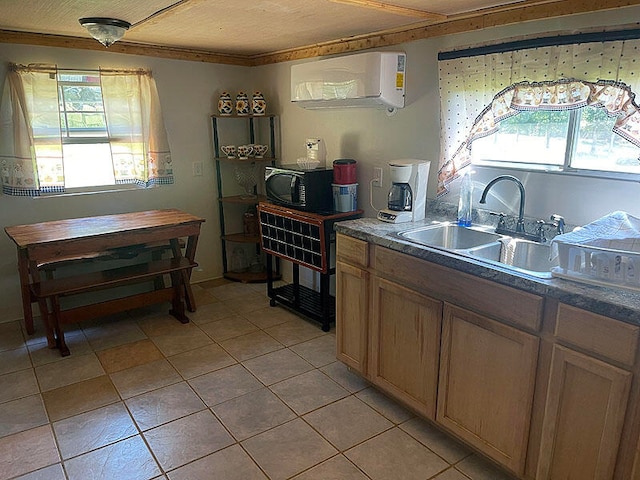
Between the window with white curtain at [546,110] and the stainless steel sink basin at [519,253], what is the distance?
387 mm

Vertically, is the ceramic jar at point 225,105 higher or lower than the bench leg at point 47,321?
higher

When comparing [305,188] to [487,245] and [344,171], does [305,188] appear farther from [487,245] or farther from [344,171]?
[487,245]

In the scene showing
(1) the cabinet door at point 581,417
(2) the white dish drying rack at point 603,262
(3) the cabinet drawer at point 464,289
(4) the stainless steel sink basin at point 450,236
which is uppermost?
(2) the white dish drying rack at point 603,262

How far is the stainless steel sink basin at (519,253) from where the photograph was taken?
7.17 ft

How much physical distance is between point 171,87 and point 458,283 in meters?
2.97

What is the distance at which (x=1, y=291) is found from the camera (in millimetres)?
3441

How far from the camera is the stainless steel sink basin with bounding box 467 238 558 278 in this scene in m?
2.19

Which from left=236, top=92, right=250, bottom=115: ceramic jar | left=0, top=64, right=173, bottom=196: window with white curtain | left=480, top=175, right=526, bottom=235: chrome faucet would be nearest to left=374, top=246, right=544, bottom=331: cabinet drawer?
left=480, top=175, right=526, bottom=235: chrome faucet

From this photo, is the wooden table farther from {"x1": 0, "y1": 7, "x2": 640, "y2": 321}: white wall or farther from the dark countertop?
the dark countertop

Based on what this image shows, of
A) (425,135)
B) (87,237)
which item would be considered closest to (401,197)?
(425,135)

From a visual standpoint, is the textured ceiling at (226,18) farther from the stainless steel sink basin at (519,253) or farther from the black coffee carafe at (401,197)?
the stainless steel sink basin at (519,253)

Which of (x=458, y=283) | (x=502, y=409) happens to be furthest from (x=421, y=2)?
(x=502, y=409)

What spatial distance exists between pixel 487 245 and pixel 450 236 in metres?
0.39

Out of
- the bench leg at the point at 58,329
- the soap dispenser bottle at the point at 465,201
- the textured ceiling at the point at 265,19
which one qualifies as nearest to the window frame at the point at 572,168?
the soap dispenser bottle at the point at 465,201
